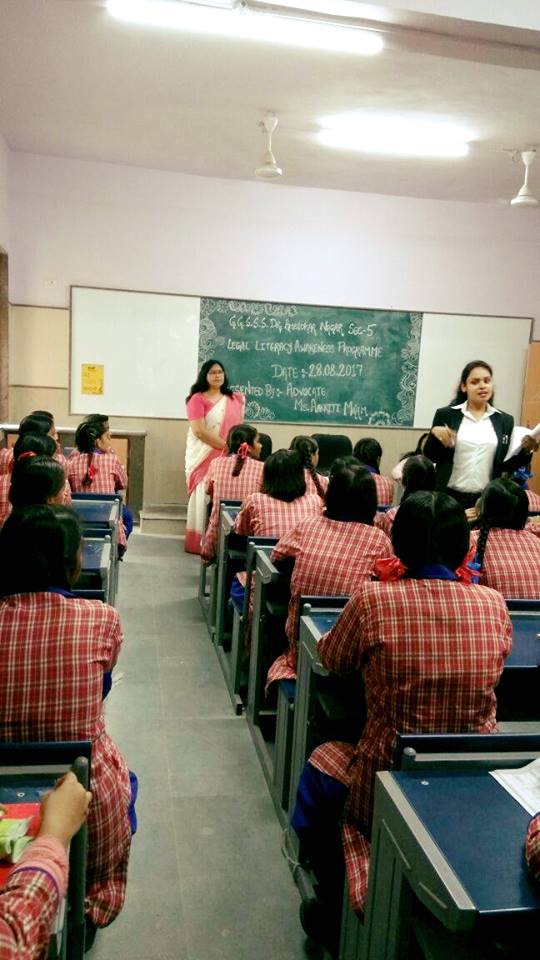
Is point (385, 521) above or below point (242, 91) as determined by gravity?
below

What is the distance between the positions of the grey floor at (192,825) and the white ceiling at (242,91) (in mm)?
2919

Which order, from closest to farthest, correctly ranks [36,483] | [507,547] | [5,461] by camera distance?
[507,547] → [36,483] → [5,461]

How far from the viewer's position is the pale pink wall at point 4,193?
5723 millimetres

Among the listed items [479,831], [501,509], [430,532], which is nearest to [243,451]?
[501,509]

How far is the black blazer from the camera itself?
11.7ft

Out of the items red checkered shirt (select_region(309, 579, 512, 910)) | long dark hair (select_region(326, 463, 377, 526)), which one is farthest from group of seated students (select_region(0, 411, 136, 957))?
long dark hair (select_region(326, 463, 377, 526))

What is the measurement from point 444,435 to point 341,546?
53.0 inches

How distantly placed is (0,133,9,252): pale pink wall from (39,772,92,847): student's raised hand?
5.48m

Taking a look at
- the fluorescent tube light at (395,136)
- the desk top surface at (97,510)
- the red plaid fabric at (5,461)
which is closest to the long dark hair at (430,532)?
the desk top surface at (97,510)

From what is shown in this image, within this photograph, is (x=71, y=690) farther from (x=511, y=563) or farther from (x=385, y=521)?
(x=385, y=521)

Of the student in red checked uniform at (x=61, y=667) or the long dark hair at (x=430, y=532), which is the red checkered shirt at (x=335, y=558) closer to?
the long dark hair at (x=430, y=532)

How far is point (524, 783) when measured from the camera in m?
1.31

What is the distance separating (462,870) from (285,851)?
136cm

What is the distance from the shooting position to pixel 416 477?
3383 millimetres
